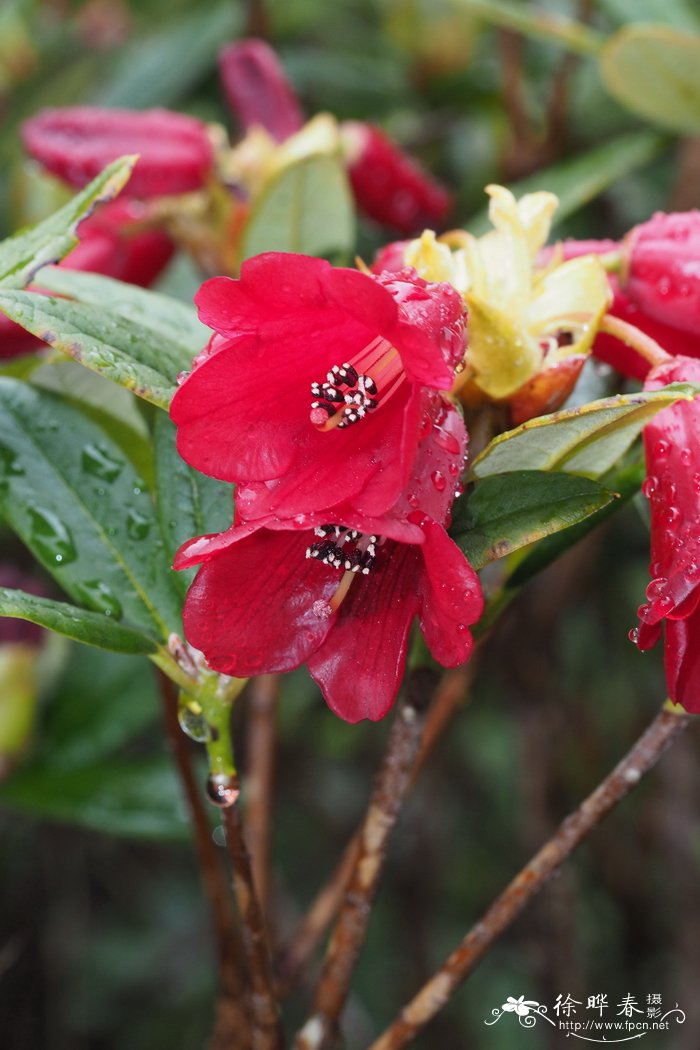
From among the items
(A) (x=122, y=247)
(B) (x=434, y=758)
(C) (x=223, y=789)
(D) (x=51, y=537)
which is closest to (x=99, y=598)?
(D) (x=51, y=537)

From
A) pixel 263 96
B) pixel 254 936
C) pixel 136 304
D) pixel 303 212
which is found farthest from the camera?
pixel 263 96

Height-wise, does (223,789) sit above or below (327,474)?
below

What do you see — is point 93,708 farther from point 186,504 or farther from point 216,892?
point 186,504

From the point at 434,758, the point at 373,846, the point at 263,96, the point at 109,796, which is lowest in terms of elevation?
the point at 434,758

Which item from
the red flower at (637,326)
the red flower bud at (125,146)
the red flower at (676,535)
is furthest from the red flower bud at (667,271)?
the red flower bud at (125,146)

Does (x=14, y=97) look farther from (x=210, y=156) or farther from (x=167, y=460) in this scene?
(x=167, y=460)

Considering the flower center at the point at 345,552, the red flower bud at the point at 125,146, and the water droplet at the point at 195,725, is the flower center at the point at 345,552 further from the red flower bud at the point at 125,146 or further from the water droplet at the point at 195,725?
the red flower bud at the point at 125,146

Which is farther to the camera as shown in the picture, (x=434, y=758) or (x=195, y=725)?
(x=434, y=758)
